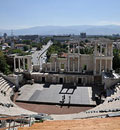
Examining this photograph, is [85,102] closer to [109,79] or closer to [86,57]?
[109,79]

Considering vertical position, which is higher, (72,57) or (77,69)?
(72,57)

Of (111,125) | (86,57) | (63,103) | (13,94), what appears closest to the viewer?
(111,125)

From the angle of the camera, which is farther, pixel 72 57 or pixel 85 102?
pixel 72 57

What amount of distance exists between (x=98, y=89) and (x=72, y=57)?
9319mm

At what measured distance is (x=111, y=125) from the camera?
9.74 m

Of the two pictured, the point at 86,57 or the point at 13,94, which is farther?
the point at 86,57

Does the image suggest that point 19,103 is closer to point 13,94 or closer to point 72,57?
point 13,94

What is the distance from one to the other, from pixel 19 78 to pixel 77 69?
482 inches

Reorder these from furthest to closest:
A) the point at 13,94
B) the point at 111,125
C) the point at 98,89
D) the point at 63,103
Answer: the point at 98,89 → the point at 13,94 → the point at 63,103 → the point at 111,125

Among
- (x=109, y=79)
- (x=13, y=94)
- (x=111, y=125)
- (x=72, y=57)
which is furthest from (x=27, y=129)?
(x=72, y=57)

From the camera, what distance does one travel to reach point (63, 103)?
24.6m

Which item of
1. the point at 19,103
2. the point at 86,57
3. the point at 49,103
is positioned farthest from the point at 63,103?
the point at 86,57

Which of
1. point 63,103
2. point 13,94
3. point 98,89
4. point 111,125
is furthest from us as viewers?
point 98,89

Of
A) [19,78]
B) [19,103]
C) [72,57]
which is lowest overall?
[19,103]
